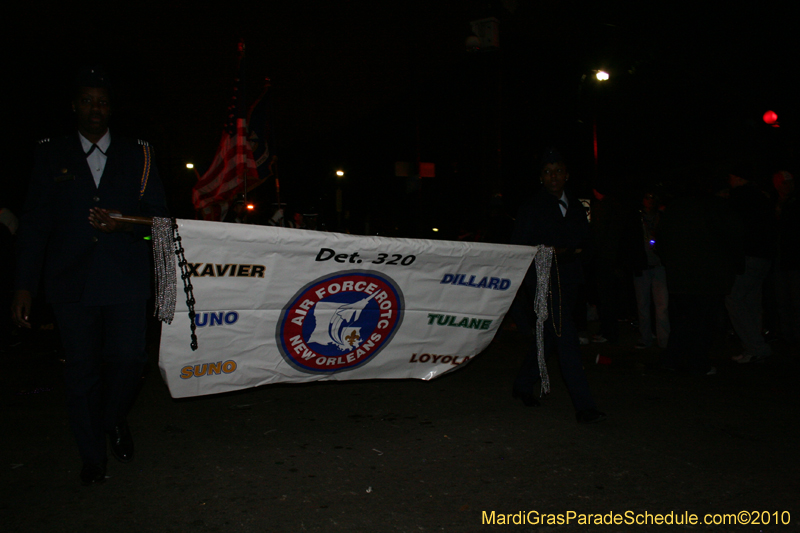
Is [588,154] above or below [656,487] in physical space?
above

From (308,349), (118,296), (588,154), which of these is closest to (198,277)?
(118,296)

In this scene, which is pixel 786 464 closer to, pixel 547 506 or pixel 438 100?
pixel 547 506

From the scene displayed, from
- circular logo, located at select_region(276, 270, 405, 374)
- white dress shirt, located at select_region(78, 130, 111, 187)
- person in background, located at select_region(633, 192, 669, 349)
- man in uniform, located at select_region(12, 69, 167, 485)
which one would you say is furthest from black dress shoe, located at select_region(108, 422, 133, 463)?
person in background, located at select_region(633, 192, 669, 349)

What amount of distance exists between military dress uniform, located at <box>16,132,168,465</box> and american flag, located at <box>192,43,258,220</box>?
23.2 ft

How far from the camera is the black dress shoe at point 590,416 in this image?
4.19 meters

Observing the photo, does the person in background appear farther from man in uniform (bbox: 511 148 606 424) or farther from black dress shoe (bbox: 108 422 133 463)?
black dress shoe (bbox: 108 422 133 463)

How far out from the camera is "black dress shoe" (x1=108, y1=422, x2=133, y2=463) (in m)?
3.52

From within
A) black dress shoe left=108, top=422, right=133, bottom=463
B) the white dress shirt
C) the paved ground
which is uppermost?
the white dress shirt

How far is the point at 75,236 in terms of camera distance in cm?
329

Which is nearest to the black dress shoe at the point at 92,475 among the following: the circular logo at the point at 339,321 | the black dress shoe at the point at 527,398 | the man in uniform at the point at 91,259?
the man in uniform at the point at 91,259

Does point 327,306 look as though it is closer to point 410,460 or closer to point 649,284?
point 410,460

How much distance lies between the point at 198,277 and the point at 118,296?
0.44 m

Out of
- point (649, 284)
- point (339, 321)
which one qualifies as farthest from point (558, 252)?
point (649, 284)

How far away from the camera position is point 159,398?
507 centimetres
